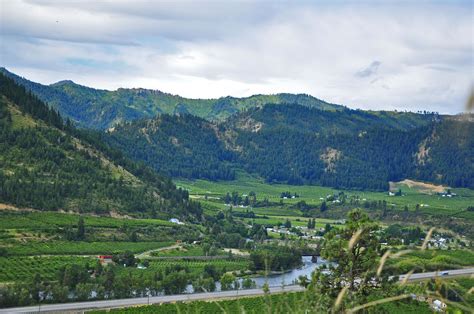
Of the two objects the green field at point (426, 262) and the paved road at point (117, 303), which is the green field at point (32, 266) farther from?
the green field at point (426, 262)

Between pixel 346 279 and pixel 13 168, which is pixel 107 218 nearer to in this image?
pixel 13 168

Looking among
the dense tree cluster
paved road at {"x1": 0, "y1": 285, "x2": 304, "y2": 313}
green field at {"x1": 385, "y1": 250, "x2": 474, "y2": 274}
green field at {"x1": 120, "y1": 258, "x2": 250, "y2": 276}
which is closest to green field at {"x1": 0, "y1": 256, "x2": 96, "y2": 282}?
green field at {"x1": 120, "y1": 258, "x2": 250, "y2": 276}

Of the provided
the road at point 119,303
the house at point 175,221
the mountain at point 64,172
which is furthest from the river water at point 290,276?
the mountain at point 64,172

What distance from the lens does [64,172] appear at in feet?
525

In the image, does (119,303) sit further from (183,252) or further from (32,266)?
(183,252)

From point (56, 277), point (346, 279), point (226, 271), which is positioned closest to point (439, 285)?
point (346, 279)

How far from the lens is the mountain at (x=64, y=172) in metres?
146

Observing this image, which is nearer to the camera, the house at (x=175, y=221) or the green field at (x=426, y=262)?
the green field at (x=426, y=262)

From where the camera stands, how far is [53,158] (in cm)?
16275

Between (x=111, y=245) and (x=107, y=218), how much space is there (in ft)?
70.5

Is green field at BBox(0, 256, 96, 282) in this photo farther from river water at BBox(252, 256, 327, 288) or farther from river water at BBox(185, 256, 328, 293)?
river water at BBox(252, 256, 327, 288)

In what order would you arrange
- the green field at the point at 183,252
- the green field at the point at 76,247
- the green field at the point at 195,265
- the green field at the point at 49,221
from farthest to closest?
the green field at the point at 183,252
the green field at the point at 49,221
the green field at the point at 76,247
the green field at the point at 195,265

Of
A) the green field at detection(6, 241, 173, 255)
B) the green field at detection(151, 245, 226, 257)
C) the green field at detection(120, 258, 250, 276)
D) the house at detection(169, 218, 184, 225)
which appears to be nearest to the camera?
the green field at detection(120, 258, 250, 276)

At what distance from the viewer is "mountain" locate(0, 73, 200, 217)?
14551 centimetres
